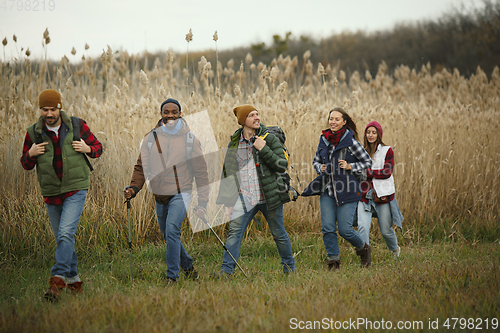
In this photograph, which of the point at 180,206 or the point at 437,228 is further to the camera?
the point at 437,228

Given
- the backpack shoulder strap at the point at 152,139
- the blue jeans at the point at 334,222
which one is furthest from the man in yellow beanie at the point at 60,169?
the blue jeans at the point at 334,222

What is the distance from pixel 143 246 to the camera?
17.9 feet

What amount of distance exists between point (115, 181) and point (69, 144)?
6.24 ft

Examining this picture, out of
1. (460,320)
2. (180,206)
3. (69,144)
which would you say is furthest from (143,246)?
(460,320)

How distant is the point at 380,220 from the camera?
492cm

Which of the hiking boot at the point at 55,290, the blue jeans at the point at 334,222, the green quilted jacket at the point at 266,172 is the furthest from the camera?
the blue jeans at the point at 334,222

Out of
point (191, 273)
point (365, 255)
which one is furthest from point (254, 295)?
point (365, 255)

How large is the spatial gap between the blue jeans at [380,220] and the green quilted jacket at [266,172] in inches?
43.6

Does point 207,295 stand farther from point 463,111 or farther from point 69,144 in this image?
point 463,111

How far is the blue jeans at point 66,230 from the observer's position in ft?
12.0

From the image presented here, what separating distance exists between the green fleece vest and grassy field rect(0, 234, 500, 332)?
1.05m

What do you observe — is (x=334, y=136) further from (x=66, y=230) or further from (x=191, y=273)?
(x=66, y=230)

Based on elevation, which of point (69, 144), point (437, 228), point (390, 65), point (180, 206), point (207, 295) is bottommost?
point (437, 228)

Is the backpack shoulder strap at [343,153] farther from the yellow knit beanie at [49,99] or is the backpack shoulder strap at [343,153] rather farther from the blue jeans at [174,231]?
the yellow knit beanie at [49,99]
